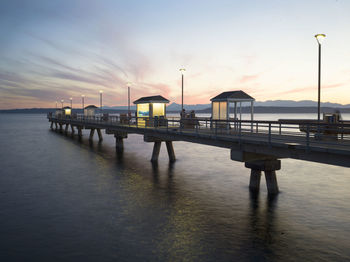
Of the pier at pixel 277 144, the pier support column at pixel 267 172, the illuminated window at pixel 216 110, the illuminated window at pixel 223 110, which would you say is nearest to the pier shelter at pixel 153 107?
the illuminated window at pixel 216 110

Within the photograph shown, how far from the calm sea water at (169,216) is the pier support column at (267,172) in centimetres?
51

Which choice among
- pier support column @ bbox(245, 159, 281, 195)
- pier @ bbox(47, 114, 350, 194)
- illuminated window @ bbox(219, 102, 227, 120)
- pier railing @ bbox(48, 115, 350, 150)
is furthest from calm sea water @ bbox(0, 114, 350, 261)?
illuminated window @ bbox(219, 102, 227, 120)

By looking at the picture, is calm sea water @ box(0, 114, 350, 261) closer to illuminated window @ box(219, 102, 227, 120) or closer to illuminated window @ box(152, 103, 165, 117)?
illuminated window @ box(219, 102, 227, 120)

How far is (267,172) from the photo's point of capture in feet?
55.8

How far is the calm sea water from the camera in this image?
10.6 metres

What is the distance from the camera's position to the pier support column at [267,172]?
16.3 m

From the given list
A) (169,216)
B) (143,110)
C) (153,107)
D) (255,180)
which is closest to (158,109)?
(153,107)

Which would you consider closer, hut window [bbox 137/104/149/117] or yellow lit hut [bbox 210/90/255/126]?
yellow lit hut [bbox 210/90/255/126]

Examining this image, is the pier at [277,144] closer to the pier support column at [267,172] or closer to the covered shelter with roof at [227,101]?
the pier support column at [267,172]

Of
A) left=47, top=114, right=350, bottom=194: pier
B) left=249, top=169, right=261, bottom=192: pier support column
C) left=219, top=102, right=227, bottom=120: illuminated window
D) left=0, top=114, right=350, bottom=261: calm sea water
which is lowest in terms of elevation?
left=0, top=114, right=350, bottom=261: calm sea water

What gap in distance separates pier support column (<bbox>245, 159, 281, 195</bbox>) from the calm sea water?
1.66 feet

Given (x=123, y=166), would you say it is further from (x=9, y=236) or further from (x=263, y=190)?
(x=9, y=236)

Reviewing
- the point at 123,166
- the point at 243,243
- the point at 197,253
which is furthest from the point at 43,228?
the point at 123,166

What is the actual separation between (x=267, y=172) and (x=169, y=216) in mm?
6371
